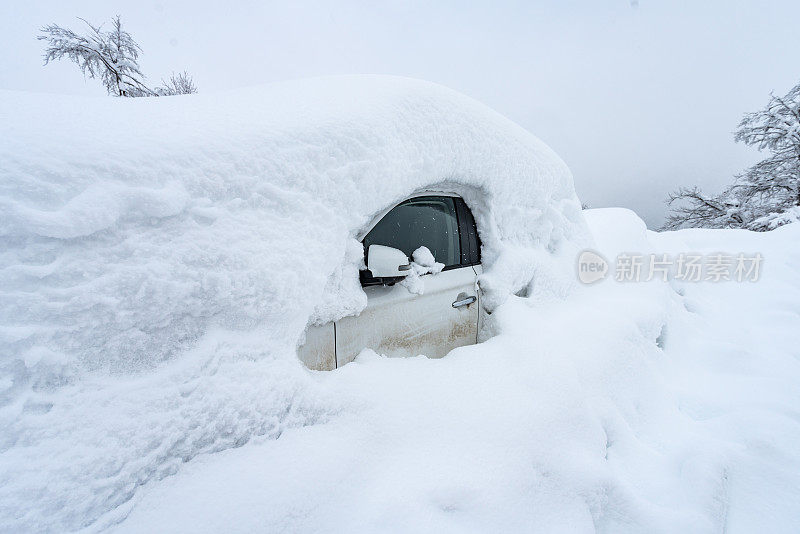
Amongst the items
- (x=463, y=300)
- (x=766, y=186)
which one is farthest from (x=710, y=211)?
(x=463, y=300)

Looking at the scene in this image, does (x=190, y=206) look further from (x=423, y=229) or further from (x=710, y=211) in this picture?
(x=710, y=211)

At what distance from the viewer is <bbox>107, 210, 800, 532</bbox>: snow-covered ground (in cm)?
112

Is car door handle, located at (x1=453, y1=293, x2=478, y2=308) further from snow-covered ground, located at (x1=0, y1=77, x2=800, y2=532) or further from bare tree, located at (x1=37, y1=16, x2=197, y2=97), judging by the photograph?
bare tree, located at (x1=37, y1=16, x2=197, y2=97)

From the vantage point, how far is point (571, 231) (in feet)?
11.3

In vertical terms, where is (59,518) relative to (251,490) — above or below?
above

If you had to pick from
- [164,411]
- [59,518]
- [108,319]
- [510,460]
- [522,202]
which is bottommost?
[510,460]

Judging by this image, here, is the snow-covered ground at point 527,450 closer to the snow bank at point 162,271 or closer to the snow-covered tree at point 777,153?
the snow bank at point 162,271

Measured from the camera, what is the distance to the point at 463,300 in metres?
2.23

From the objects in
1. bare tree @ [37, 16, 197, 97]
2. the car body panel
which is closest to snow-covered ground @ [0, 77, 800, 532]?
the car body panel

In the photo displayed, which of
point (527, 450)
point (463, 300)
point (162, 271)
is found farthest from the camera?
point (463, 300)

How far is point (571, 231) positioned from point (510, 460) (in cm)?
263

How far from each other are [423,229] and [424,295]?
396mm

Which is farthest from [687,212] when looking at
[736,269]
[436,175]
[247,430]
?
[247,430]

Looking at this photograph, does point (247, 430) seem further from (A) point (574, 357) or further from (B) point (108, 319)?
(A) point (574, 357)
